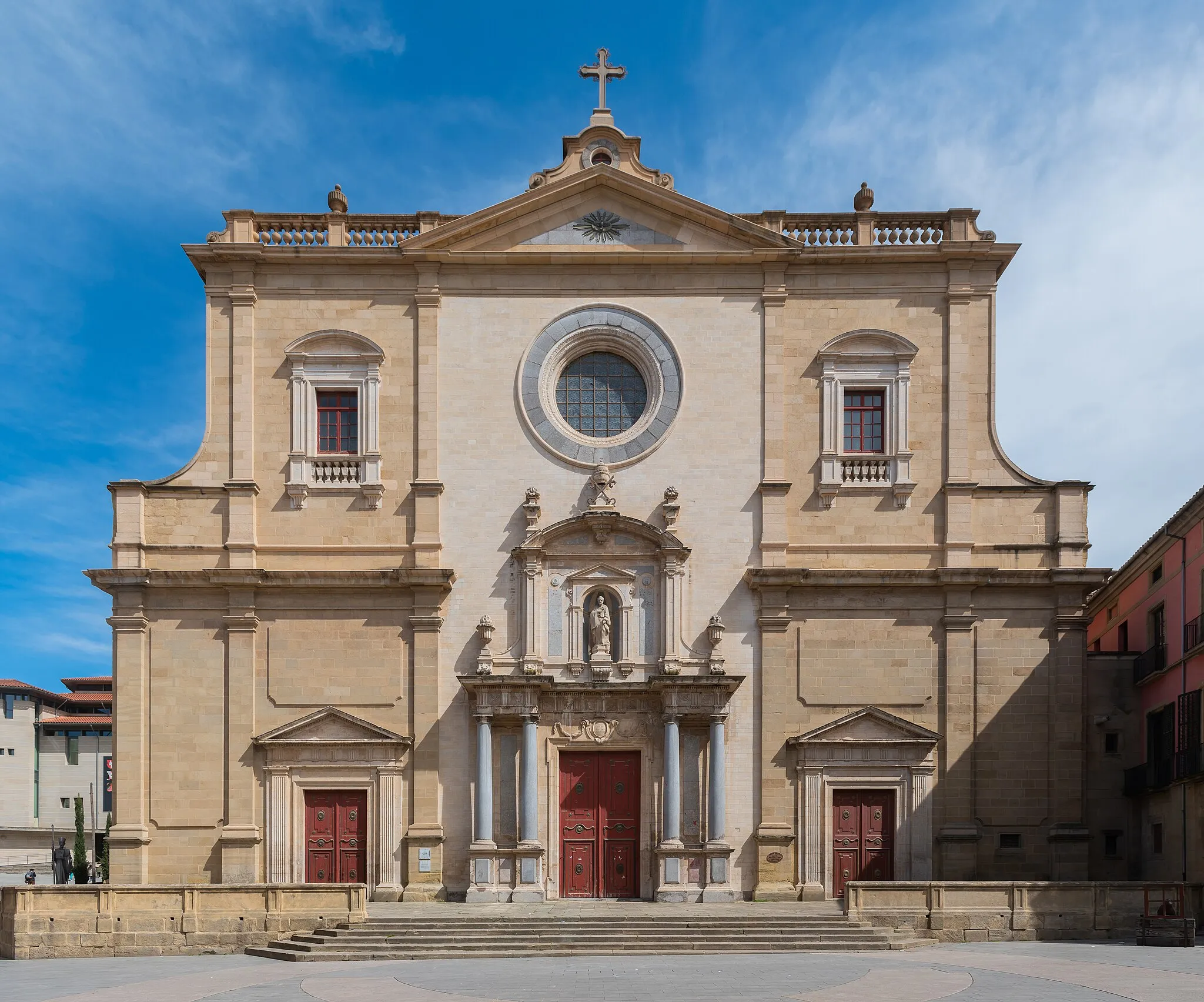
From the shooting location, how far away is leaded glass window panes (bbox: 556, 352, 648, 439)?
2908 cm

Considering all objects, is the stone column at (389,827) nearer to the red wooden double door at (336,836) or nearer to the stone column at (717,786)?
the red wooden double door at (336,836)

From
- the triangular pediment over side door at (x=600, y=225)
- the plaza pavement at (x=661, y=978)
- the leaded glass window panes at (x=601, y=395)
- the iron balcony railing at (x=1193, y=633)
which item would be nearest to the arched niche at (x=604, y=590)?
the leaded glass window panes at (x=601, y=395)

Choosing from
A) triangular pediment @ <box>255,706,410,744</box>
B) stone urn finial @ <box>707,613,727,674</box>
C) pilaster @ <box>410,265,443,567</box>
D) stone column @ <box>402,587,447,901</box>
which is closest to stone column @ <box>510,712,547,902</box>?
stone column @ <box>402,587,447,901</box>

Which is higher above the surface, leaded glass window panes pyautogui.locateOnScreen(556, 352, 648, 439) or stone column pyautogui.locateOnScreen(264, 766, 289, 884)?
leaded glass window panes pyautogui.locateOnScreen(556, 352, 648, 439)

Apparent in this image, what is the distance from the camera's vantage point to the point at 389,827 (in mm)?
27156

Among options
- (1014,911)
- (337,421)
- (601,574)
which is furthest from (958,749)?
(337,421)

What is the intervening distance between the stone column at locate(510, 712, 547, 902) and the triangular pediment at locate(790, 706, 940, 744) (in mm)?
5494

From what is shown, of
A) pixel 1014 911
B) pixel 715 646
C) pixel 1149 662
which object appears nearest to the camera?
pixel 1014 911

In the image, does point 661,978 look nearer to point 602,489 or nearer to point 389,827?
point 389,827

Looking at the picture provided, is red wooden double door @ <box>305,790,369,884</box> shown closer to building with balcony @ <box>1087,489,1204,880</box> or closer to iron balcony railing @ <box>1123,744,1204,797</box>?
building with balcony @ <box>1087,489,1204,880</box>

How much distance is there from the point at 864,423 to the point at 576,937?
12863 mm

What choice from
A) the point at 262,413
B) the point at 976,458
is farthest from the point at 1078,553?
the point at 262,413

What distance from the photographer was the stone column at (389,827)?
27.1 meters

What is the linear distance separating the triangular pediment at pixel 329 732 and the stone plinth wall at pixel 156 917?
4219 millimetres
